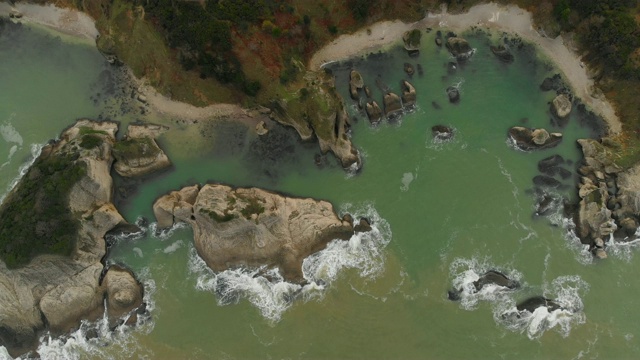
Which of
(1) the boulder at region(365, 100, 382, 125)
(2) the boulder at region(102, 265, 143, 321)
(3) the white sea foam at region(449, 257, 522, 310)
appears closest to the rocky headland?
(2) the boulder at region(102, 265, 143, 321)

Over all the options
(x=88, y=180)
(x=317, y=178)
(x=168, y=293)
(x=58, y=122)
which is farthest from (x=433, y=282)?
(x=58, y=122)

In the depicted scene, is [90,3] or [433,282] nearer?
[433,282]

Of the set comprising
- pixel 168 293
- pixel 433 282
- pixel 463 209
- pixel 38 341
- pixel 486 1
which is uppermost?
pixel 486 1

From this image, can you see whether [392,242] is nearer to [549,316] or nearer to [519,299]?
[519,299]

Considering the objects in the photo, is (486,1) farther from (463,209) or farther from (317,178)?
(317,178)

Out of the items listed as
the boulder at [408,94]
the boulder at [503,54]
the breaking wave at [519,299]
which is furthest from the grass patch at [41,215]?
the boulder at [503,54]

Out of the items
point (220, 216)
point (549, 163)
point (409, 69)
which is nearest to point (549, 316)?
point (549, 163)
